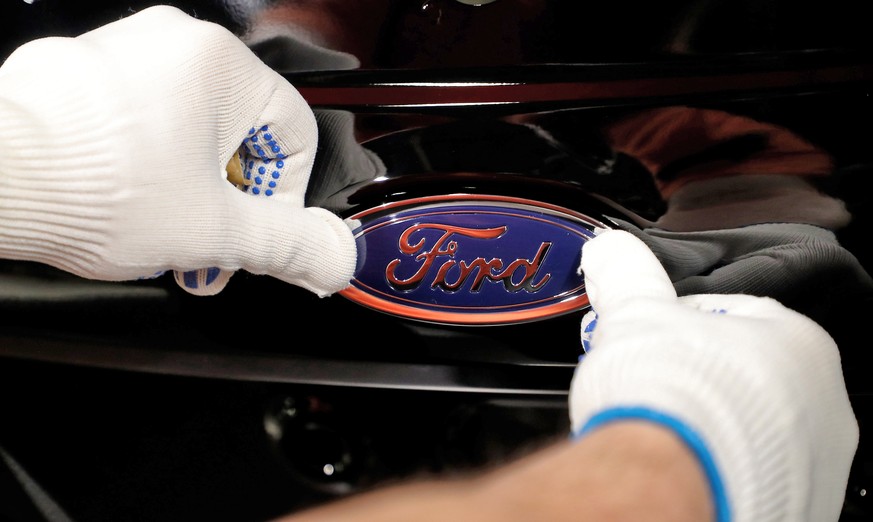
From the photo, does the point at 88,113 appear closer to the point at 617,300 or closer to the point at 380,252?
the point at 380,252

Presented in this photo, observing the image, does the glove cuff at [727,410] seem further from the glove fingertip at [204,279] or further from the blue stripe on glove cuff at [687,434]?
the glove fingertip at [204,279]

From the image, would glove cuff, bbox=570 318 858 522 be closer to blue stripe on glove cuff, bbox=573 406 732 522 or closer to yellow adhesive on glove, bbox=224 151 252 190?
blue stripe on glove cuff, bbox=573 406 732 522

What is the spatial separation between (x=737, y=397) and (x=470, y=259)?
16.4 inches

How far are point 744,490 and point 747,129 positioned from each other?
1.54ft

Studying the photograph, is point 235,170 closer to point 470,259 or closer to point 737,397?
point 470,259

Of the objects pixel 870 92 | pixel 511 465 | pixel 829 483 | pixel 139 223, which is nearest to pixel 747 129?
pixel 870 92

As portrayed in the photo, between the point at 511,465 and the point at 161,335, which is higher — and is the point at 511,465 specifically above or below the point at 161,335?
above

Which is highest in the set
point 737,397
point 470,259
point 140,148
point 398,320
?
point 140,148

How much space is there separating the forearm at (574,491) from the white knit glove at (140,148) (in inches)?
13.0

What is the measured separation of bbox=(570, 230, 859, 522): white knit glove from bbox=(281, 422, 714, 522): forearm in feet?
0.08

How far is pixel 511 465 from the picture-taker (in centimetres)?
33

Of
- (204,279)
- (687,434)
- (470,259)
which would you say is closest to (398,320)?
(470,259)

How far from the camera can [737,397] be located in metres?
0.38

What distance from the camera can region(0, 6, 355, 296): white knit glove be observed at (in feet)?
1.53
